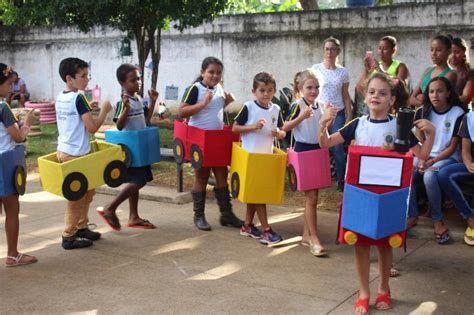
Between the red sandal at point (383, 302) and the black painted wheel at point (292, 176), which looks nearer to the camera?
the red sandal at point (383, 302)

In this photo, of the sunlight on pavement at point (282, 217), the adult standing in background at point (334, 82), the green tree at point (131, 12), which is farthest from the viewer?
the green tree at point (131, 12)

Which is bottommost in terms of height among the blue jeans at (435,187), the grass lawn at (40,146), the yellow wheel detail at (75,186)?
the grass lawn at (40,146)

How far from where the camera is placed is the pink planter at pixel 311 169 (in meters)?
5.29

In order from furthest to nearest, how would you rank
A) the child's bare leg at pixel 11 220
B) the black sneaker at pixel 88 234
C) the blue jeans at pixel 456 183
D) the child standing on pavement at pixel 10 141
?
the black sneaker at pixel 88 234, the blue jeans at pixel 456 183, the child's bare leg at pixel 11 220, the child standing on pavement at pixel 10 141

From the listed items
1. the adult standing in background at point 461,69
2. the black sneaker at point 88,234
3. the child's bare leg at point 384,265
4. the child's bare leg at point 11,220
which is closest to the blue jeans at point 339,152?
the adult standing in background at point 461,69

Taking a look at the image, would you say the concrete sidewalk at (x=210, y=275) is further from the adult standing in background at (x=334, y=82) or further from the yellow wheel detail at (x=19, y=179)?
the adult standing in background at (x=334, y=82)

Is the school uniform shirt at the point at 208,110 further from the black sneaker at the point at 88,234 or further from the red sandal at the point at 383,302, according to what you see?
the red sandal at the point at 383,302

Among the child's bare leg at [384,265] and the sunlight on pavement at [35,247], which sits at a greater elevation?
the child's bare leg at [384,265]

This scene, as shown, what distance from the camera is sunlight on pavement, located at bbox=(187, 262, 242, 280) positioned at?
15.6 ft

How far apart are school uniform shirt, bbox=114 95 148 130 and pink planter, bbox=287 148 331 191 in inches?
65.0

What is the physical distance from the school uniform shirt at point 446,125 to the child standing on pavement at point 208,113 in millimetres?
1936

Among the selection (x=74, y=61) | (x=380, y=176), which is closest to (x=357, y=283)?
(x=380, y=176)

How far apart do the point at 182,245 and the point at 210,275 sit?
0.86 meters

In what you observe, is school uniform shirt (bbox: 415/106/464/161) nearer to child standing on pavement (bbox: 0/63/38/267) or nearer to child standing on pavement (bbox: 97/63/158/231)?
child standing on pavement (bbox: 97/63/158/231)
